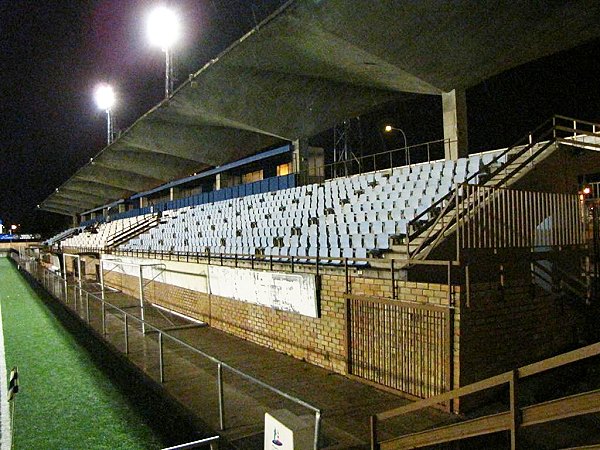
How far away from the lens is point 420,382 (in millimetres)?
6516

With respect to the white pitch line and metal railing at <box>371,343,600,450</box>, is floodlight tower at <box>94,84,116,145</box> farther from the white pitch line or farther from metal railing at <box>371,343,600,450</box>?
metal railing at <box>371,343,600,450</box>

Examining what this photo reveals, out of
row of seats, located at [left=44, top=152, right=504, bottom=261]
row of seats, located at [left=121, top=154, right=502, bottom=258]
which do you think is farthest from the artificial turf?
row of seats, located at [left=121, top=154, right=502, bottom=258]

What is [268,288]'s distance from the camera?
382 inches

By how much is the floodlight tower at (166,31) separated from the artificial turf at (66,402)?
36.0 feet

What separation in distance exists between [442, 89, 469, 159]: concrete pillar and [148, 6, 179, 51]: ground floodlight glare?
39.3ft

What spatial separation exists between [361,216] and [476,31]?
→ 18.3 ft

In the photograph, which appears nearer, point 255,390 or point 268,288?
point 255,390

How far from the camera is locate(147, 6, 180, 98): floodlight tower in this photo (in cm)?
1964

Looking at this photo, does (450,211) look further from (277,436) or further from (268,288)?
(277,436)

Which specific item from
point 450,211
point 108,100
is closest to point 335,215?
point 450,211

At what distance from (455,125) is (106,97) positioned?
31.4 m

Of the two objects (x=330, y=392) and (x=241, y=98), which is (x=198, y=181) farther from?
(x=330, y=392)

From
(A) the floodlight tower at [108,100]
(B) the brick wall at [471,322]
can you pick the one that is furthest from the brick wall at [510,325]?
(A) the floodlight tower at [108,100]

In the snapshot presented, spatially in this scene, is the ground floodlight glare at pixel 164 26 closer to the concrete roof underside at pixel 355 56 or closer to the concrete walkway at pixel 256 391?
the concrete roof underside at pixel 355 56
